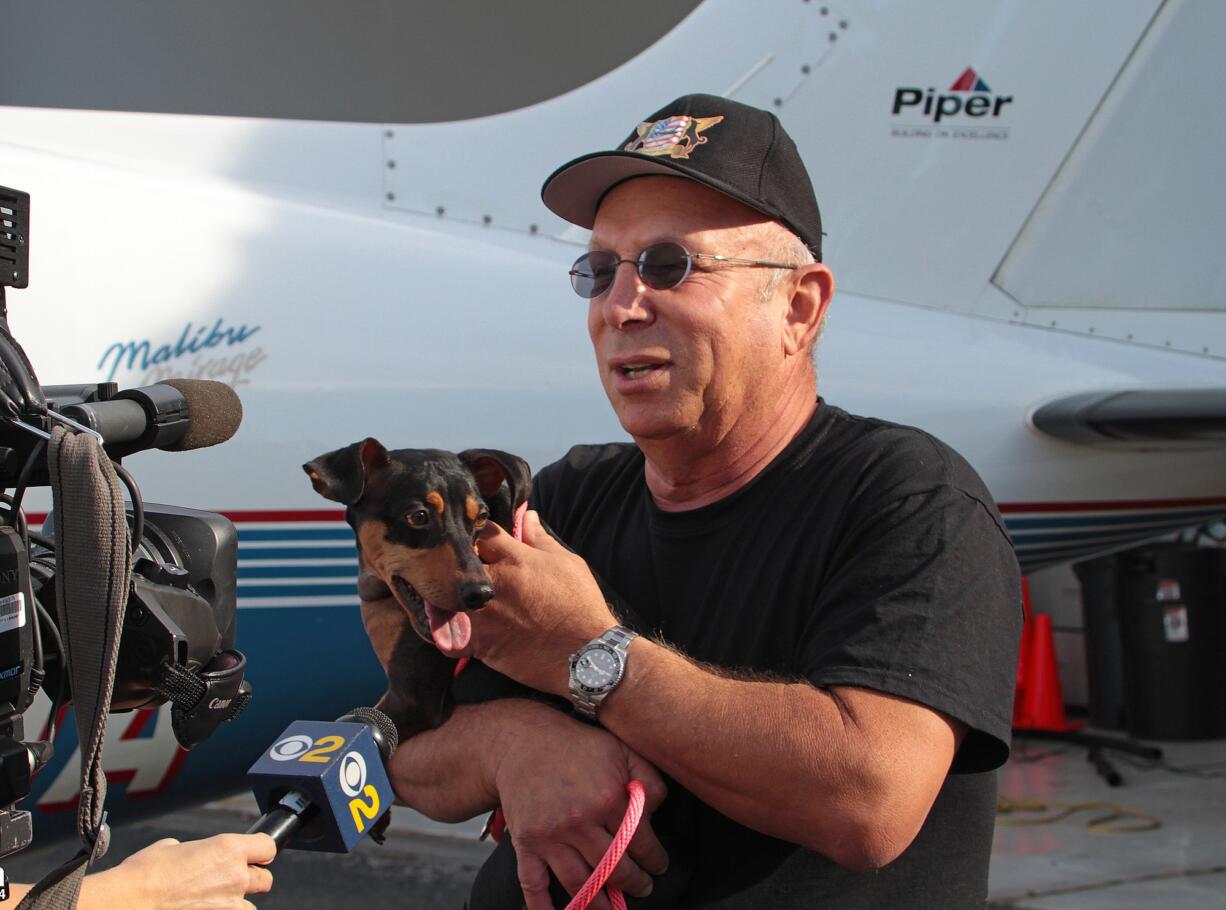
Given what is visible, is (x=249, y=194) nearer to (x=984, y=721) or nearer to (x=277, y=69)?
(x=984, y=721)

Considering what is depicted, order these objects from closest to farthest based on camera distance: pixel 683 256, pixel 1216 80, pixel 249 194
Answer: pixel 683 256
pixel 249 194
pixel 1216 80

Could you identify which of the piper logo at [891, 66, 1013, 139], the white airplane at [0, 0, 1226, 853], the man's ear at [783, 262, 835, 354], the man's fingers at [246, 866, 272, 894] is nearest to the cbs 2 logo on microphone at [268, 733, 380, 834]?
the man's fingers at [246, 866, 272, 894]

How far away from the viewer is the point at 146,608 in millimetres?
1385

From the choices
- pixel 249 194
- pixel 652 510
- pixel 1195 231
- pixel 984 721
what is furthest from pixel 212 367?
pixel 1195 231

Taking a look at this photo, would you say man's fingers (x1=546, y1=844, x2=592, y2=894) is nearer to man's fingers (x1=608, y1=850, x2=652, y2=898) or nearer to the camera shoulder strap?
man's fingers (x1=608, y1=850, x2=652, y2=898)

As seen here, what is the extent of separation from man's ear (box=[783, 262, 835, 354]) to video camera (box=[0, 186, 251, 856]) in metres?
0.88

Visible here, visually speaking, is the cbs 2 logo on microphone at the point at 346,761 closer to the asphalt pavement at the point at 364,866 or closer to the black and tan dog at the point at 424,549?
the black and tan dog at the point at 424,549

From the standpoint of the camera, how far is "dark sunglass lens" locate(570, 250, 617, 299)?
199 centimetres

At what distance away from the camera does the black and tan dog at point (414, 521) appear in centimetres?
195

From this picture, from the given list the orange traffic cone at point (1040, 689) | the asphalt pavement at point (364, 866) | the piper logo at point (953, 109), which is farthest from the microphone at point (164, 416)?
the orange traffic cone at point (1040, 689)

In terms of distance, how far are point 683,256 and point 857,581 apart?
571 mm

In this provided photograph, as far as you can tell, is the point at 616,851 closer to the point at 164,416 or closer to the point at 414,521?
the point at 414,521

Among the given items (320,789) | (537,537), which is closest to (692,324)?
(537,537)

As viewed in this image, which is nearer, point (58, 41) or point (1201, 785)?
point (1201, 785)
